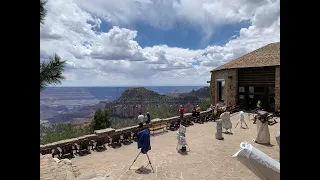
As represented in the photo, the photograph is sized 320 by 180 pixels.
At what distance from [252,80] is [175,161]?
55.8ft

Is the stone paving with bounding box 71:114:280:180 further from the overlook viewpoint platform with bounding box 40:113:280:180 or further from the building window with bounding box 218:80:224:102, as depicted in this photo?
the building window with bounding box 218:80:224:102

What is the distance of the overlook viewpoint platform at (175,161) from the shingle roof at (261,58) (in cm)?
1111

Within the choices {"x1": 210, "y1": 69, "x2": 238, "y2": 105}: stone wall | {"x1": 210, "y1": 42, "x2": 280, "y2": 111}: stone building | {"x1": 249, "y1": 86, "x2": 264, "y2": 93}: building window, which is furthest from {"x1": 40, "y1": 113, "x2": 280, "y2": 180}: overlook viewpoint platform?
{"x1": 210, "y1": 69, "x2": 238, "y2": 105}: stone wall

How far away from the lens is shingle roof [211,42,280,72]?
2219 cm

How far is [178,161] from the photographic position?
913cm

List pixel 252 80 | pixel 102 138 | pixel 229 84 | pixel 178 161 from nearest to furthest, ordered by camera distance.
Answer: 1. pixel 178 161
2. pixel 102 138
3. pixel 252 80
4. pixel 229 84

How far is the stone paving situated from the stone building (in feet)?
35.3

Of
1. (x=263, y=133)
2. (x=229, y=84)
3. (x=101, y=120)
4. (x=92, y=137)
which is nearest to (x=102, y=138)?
(x=92, y=137)

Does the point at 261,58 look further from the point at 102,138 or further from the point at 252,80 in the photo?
the point at 102,138
